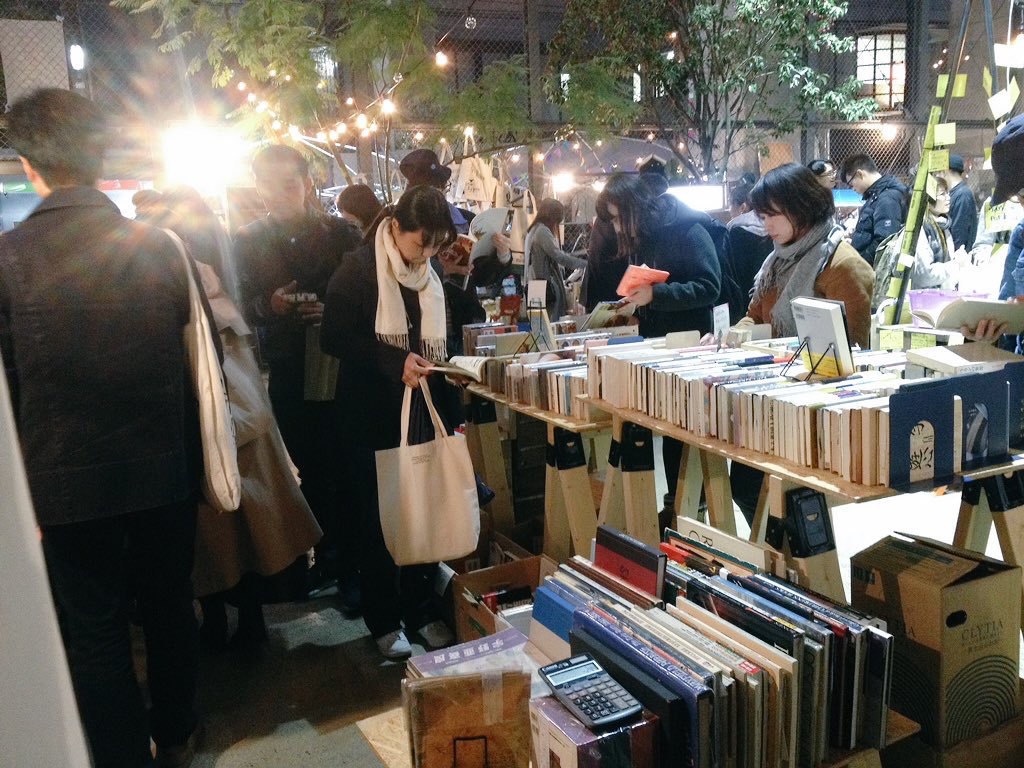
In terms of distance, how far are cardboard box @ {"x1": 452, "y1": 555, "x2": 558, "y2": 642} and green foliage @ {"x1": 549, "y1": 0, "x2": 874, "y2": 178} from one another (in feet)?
26.5

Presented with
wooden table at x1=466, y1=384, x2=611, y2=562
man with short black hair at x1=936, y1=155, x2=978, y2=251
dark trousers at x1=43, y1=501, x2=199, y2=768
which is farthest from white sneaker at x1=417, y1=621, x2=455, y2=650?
man with short black hair at x1=936, y1=155, x2=978, y2=251

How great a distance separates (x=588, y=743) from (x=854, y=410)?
3.32 ft

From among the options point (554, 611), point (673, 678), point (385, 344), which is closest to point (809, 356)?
point (554, 611)

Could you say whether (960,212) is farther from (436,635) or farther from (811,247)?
(436,635)

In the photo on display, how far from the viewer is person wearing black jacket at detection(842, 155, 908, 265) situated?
5.55 meters

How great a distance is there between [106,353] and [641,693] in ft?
4.67

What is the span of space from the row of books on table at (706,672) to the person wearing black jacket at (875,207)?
4244mm

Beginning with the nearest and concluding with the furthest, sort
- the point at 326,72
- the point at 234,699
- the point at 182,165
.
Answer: the point at 234,699, the point at 326,72, the point at 182,165

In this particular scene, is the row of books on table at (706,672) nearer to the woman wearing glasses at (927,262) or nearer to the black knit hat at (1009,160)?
the black knit hat at (1009,160)

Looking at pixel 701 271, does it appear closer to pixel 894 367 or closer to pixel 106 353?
pixel 894 367

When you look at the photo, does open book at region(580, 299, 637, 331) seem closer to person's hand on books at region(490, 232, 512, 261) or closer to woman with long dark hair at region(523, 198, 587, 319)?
person's hand on books at region(490, 232, 512, 261)

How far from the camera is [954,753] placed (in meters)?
2.03

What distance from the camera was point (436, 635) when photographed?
3.02m

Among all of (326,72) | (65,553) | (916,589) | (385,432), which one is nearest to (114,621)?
(65,553)
